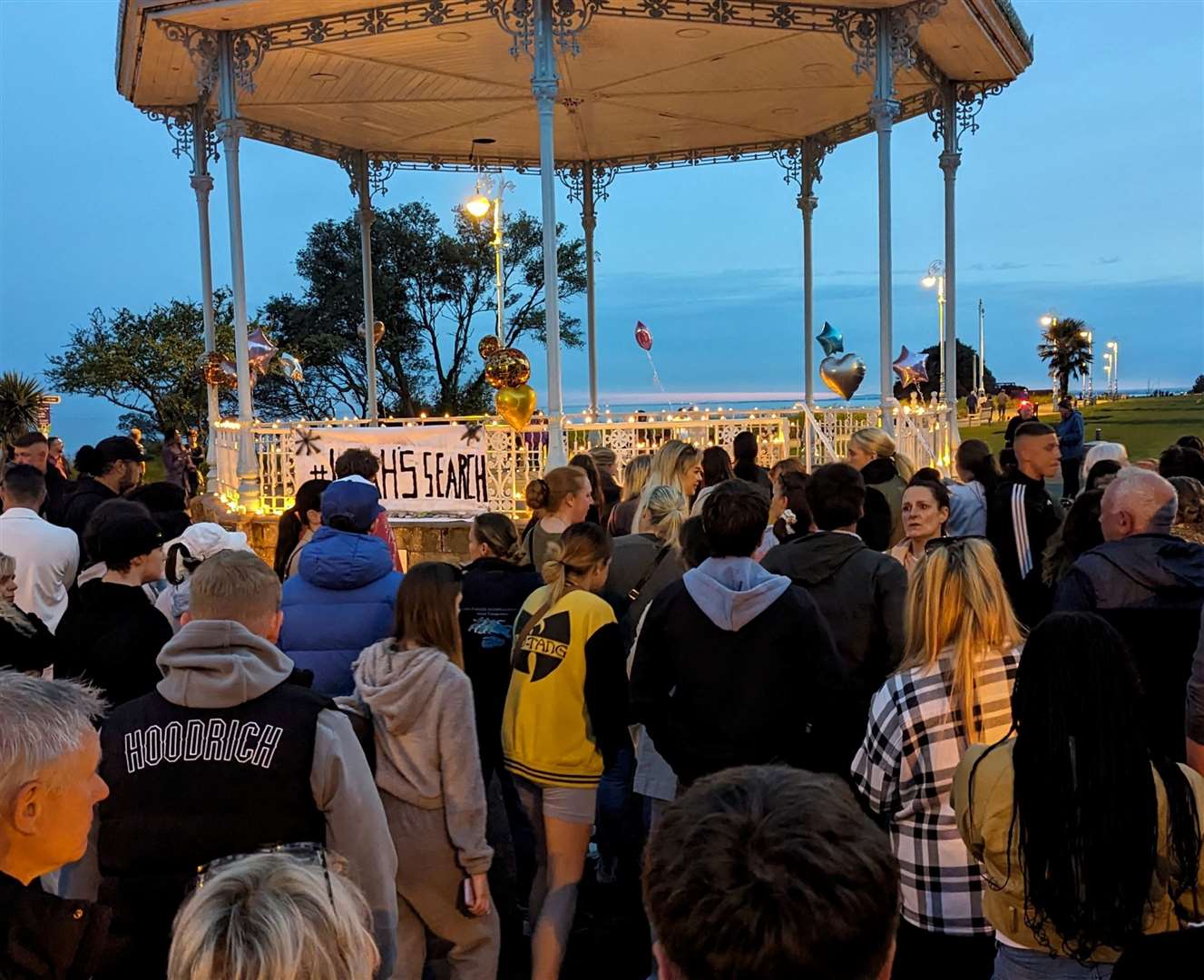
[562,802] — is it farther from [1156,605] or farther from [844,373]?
[844,373]

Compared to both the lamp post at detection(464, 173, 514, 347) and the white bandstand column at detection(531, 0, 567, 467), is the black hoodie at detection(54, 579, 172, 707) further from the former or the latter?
the lamp post at detection(464, 173, 514, 347)

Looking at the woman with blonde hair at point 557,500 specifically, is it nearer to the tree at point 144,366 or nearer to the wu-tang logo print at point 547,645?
the wu-tang logo print at point 547,645

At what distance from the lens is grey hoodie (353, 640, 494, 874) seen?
10.5 feet

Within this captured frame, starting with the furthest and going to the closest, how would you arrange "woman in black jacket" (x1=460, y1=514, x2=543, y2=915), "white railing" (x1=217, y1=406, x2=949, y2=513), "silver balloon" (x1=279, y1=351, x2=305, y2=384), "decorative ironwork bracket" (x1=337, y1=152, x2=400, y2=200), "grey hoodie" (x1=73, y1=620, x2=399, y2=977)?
1. "decorative ironwork bracket" (x1=337, y1=152, x2=400, y2=200)
2. "silver balloon" (x1=279, y1=351, x2=305, y2=384)
3. "white railing" (x1=217, y1=406, x2=949, y2=513)
4. "woman in black jacket" (x1=460, y1=514, x2=543, y2=915)
5. "grey hoodie" (x1=73, y1=620, x2=399, y2=977)

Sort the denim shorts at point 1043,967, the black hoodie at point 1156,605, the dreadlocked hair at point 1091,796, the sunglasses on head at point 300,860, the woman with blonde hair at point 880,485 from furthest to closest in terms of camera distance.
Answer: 1. the woman with blonde hair at point 880,485
2. the black hoodie at point 1156,605
3. the denim shorts at point 1043,967
4. the dreadlocked hair at point 1091,796
5. the sunglasses on head at point 300,860

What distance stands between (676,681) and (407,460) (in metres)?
8.76

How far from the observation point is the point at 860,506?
404cm

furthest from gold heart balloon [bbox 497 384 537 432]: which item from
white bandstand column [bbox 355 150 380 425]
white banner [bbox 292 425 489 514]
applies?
white bandstand column [bbox 355 150 380 425]

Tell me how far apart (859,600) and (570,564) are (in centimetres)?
106

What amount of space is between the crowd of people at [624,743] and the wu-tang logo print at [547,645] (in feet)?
0.05

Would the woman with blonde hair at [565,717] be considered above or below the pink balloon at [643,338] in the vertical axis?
below

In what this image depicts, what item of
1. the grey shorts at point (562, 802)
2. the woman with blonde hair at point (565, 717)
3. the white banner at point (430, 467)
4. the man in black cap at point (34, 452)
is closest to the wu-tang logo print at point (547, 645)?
the woman with blonde hair at point (565, 717)

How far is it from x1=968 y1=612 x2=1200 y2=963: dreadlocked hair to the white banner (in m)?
A: 9.75

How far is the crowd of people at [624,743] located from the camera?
141 centimetres
